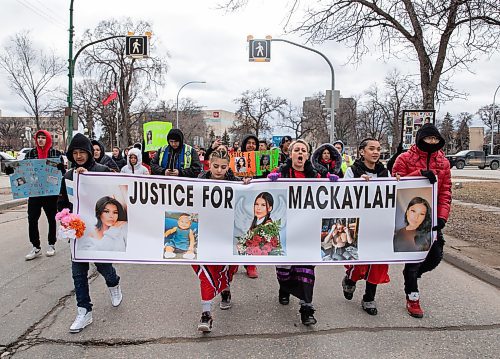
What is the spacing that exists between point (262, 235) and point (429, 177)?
5.88 feet

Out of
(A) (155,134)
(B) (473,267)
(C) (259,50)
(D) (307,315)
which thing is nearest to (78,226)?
(D) (307,315)

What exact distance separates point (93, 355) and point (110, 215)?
1.36 meters

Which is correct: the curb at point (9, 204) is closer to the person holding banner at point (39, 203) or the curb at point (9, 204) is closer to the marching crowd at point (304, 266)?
the person holding banner at point (39, 203)

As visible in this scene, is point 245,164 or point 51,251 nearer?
point 51,251

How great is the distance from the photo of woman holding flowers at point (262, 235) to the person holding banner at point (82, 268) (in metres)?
1.40

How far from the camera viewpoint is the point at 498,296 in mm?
4926

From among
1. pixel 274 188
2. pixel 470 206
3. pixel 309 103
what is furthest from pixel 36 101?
pixel 309 103

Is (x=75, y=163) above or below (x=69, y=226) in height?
above

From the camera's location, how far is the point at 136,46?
52.9 feet

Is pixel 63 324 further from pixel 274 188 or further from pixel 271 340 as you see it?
pixel 274 188

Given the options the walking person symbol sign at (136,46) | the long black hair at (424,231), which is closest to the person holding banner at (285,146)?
the long black hair at (424,231)

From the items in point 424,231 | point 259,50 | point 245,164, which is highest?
point 259,50

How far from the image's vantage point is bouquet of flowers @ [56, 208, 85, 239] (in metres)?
3.96

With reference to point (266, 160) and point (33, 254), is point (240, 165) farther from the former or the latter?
point (33, 254)
